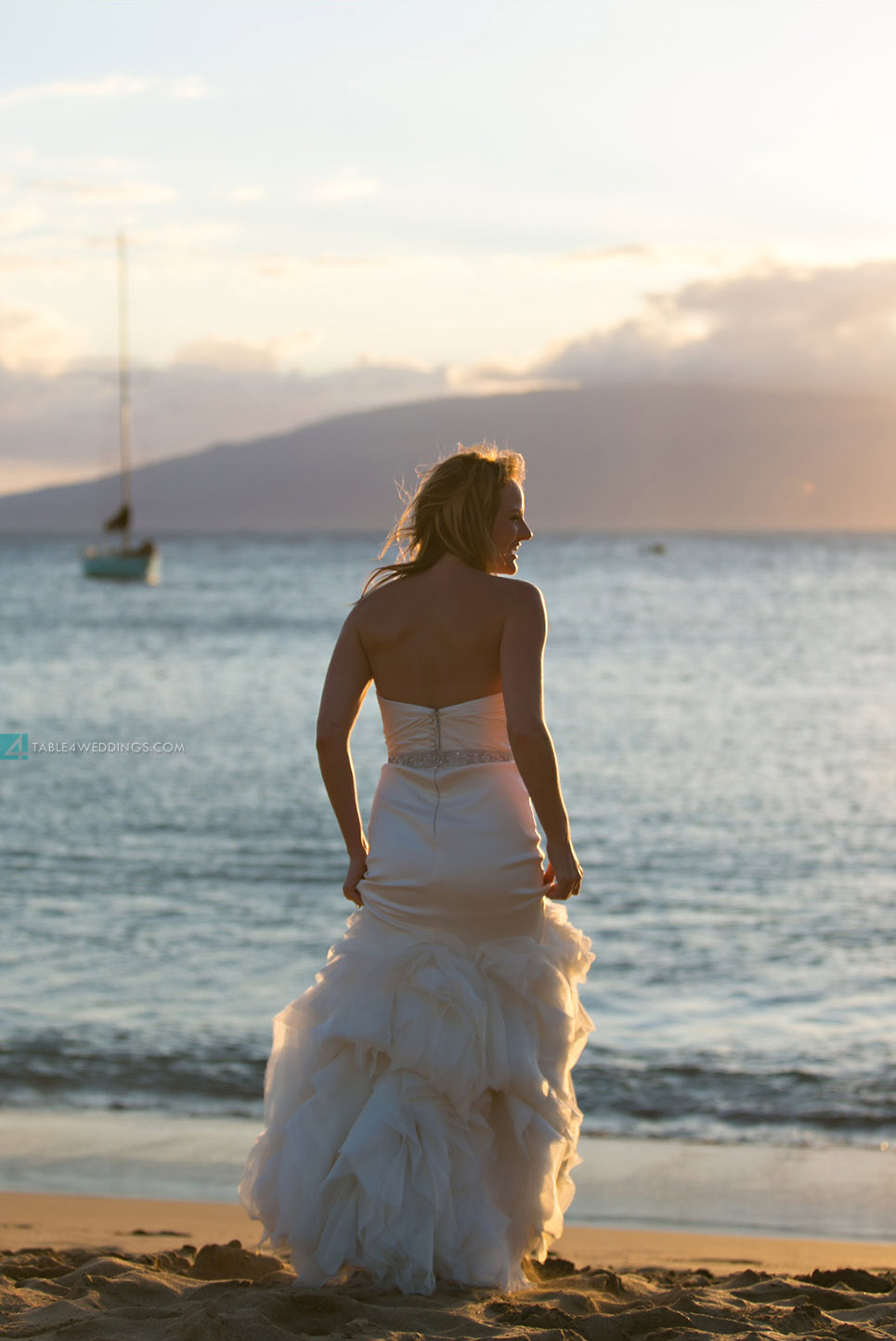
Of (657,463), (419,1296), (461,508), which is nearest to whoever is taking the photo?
(419,1296)

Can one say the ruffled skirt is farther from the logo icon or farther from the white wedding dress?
the logo icon

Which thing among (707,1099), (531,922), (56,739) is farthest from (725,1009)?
(56,739)

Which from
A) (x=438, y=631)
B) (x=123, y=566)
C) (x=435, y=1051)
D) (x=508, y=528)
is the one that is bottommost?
(x=435, y=1051)

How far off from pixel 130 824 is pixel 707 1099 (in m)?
7.92

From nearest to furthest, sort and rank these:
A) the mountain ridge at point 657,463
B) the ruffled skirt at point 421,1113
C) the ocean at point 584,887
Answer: the ruffled skirt at point 421,1113 → the ocean at point 584,887 → the mountain ridge at point 657,463

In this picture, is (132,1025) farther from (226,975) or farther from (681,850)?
(681,850)

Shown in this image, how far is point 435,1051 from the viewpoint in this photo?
11.4 ft

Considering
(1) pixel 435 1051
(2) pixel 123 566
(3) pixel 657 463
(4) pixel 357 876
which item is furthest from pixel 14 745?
(3) pixel 657 463

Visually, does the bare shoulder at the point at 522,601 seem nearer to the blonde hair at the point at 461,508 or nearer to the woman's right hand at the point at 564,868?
the blonde hair at the point at 461,508

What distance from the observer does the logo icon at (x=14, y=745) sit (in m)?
18.1

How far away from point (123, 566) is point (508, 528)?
62.4 metres

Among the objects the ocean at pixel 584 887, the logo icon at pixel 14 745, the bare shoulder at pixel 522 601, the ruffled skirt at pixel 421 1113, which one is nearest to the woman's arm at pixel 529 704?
the bare shoulder at pixel 522 601

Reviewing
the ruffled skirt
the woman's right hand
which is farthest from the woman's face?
the ruffled skirt

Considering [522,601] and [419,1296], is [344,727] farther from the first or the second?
[419,1296]
